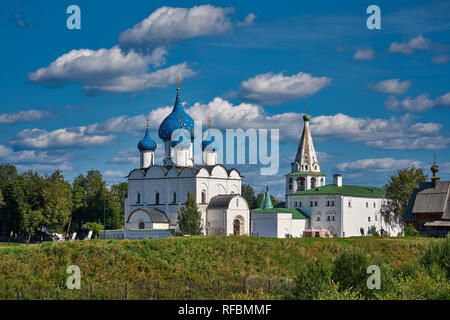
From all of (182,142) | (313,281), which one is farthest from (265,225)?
(313,281)

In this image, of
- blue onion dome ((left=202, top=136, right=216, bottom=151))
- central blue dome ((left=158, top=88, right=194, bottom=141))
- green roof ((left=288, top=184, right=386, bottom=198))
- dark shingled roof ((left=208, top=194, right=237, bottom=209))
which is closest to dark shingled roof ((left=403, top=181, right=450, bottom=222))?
green roof ((left=288, top=184, right=386, bottom=198))

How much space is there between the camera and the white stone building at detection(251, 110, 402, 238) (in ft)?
159

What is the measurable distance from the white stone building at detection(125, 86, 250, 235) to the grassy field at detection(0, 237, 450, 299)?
45.1 feet

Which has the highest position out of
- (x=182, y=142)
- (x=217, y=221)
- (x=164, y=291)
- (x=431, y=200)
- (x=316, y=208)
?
(x=182, y=142)

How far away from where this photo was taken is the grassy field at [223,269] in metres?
20.6

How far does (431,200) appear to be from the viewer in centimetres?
3919

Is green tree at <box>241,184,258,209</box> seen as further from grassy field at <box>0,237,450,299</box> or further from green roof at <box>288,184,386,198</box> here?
grassy field at <box>0,237,450,299</box>

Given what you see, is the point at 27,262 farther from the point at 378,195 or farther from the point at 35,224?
the point at 378,195

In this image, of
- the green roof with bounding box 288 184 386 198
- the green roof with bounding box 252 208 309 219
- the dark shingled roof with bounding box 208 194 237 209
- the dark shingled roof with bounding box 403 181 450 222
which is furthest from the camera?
the green roof with bounding box 288 184 386 198

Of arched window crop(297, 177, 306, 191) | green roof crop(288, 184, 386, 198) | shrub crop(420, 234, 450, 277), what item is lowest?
shrub crop(420, 234, 450, 277)

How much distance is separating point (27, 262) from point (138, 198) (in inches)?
1018

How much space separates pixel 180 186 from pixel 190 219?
4.34 metres

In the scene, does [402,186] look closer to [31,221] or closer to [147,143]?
[147,143]
